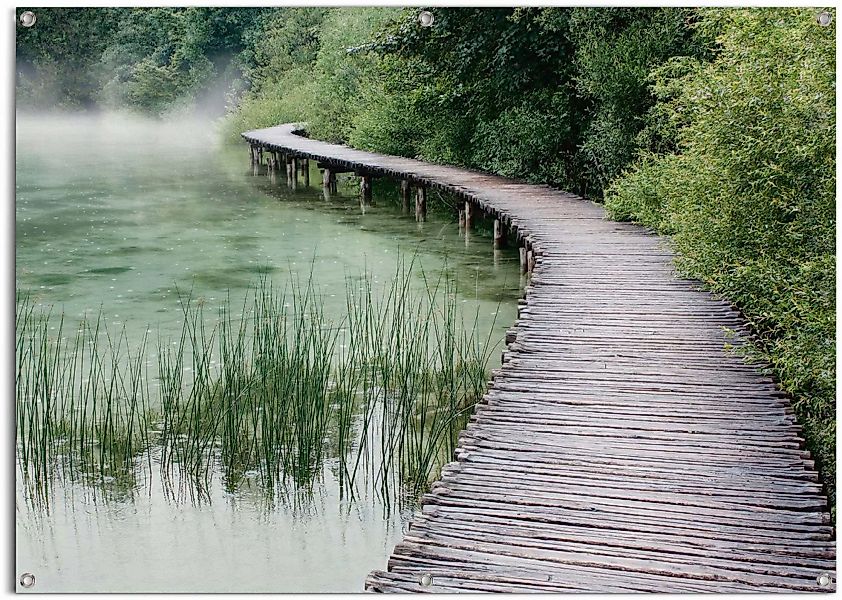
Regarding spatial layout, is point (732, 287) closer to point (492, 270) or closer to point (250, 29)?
point (250, 29)

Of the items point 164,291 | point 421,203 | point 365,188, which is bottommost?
point 164,291

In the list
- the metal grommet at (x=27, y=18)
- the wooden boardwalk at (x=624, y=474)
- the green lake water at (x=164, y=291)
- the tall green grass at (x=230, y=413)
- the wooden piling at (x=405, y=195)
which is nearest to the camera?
the wooden boardwalk at (x=624, y=474)

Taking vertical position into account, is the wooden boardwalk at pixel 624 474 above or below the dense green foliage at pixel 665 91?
below

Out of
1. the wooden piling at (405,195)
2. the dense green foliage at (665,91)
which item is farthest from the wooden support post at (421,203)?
the dense green foliage at (665,91)

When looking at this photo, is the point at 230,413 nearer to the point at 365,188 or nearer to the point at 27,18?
the point at 27,18

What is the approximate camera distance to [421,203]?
397 inches

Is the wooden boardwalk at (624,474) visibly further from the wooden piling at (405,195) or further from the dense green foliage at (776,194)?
the wooden piling at (405,195)

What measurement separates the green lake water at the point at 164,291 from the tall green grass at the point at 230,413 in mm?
96

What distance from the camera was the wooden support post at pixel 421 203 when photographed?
9.99m

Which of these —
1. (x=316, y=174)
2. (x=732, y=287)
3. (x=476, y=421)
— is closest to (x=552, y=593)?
(x=476, y=421)

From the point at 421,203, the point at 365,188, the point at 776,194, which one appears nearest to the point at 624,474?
the point at 776,194

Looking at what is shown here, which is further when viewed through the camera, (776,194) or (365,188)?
(365,188)

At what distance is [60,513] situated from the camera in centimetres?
353

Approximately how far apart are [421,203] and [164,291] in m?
4.44
